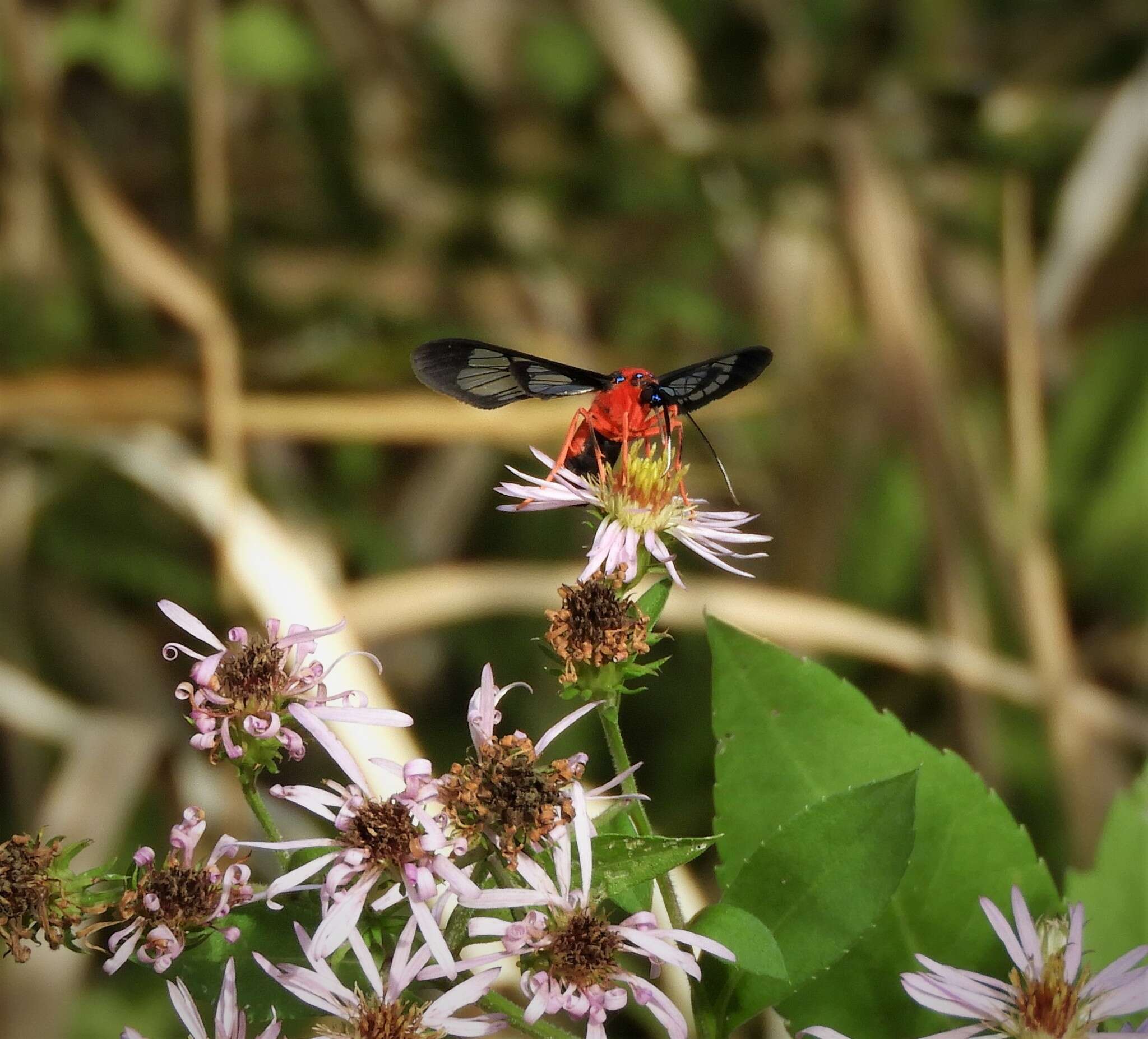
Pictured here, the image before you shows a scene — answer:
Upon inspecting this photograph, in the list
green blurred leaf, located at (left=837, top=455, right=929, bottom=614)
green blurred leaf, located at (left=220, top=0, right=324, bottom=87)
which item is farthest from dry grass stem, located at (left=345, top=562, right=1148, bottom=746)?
green blurred leaf, located at (left=220, top=0, right=324, bottom=87)

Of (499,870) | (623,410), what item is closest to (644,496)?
(623,410)

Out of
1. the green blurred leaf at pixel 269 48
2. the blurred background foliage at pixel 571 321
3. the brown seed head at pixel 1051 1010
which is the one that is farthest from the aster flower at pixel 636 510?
the green blurred leaf at pixel 269 48

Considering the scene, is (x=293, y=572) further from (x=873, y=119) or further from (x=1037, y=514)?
(x=873, y=119)

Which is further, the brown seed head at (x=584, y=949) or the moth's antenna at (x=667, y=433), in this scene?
the moth's antenna at (x=667, y=433)

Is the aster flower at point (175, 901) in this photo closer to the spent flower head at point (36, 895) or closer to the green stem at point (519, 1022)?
the spent flower head at point (36, 895)

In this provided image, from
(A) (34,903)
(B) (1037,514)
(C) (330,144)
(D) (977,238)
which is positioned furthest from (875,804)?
(D) (977,238)

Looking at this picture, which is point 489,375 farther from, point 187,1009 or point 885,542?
point 885,542
